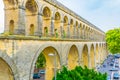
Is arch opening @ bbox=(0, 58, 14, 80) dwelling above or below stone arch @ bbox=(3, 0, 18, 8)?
below

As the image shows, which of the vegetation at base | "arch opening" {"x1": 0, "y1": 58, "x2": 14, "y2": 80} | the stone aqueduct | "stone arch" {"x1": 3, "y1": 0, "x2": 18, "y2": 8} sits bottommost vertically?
the vegetation at base

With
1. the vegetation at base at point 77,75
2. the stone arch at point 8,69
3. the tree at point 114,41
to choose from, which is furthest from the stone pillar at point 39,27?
the tree at point 114,41

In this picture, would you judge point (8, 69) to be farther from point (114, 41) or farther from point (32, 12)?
point (114, 41)

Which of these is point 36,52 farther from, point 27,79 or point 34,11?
point 34,11

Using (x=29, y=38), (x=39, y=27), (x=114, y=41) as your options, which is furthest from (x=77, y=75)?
(x=114, y=41)

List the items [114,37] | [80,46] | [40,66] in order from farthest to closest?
[114,37] < [40,66] < [80,46]

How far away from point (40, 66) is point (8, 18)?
29.2 metres

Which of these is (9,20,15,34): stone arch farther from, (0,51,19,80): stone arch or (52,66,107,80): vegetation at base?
(52,66,107,80): vegetation at base

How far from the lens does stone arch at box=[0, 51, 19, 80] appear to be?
44.8ft

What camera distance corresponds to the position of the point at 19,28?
15.8 metres

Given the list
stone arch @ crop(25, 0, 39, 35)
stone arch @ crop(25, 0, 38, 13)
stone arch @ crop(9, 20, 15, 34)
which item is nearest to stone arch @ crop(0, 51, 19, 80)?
stone arch @ crop(9, 20, 15, 34)

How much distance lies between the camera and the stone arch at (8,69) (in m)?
13.7

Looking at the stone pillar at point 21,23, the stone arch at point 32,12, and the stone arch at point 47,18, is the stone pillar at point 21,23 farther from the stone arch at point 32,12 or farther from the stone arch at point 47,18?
the stone arch at point 47,18

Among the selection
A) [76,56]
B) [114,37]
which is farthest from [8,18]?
[114,37]
